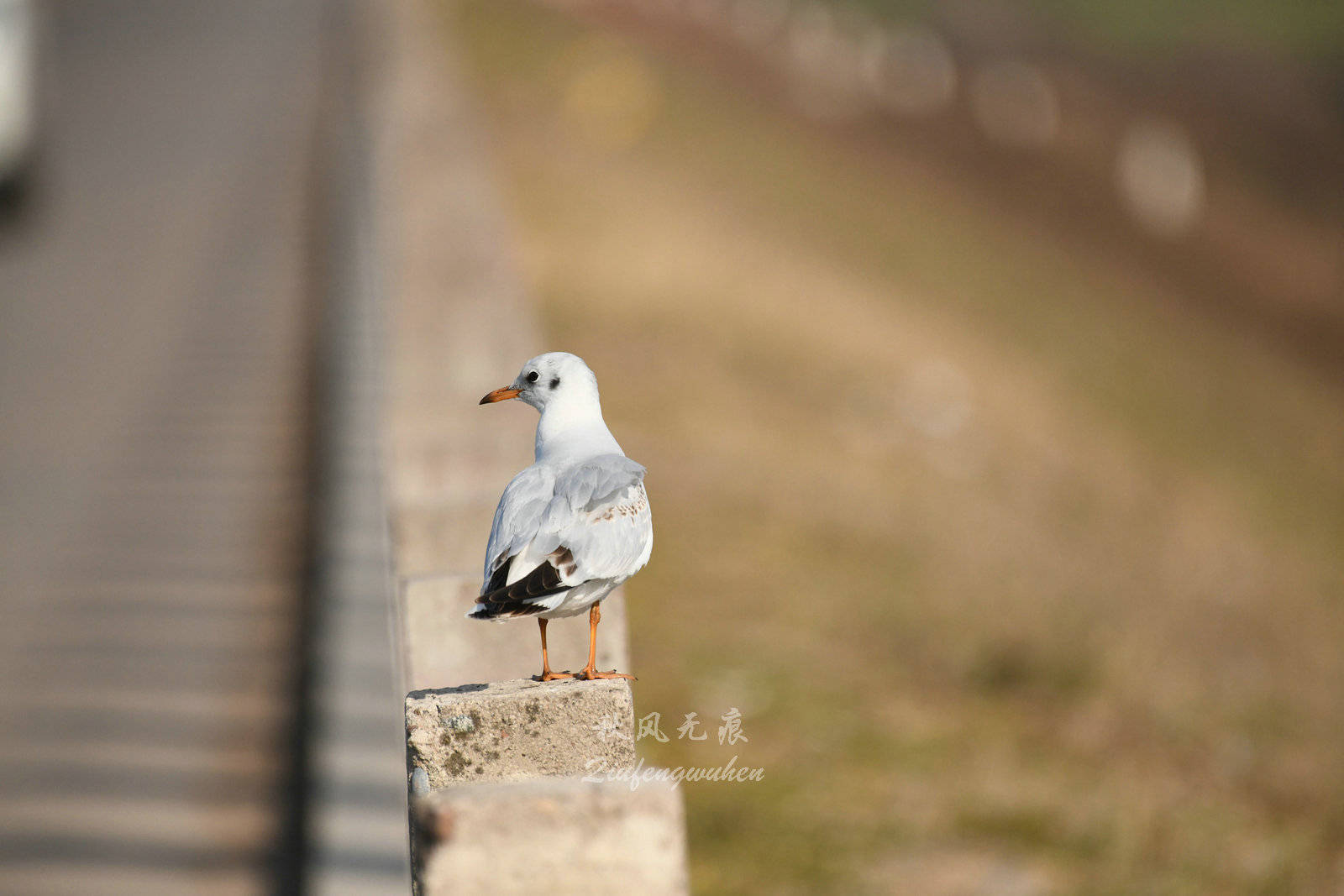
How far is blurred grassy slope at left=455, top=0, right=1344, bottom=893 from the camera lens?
23.9 ft

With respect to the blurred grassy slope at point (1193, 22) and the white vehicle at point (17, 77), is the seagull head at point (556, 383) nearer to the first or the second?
the white vehicle at point (17, 77)

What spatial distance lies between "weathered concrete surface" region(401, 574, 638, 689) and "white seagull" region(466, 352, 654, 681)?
82 cm

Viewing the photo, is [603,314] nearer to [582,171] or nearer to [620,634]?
[582,171]

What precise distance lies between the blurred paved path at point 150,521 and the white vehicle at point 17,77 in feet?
4.96

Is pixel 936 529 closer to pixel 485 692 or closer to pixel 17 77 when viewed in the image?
pixel 485 692

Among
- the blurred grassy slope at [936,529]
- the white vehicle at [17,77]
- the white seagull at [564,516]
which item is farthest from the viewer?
the white vehicle at [17,77]

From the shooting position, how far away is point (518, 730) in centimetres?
262

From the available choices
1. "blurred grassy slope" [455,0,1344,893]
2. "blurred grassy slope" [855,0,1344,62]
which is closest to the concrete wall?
"blurred grassy slope" [455,0,1344,893]

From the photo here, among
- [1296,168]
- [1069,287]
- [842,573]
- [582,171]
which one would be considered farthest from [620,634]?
[1296,168]

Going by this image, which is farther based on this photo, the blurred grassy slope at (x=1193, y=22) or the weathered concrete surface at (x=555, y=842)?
the blurred grassy slope at (x=1193, y=22)

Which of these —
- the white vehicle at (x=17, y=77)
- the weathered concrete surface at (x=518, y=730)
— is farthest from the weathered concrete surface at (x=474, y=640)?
the white vehicle at (x=17, y=77)

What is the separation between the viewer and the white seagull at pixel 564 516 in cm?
225

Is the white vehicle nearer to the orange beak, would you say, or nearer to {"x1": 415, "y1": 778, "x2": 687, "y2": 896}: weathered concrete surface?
the orange beak

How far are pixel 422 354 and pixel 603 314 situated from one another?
965cm
